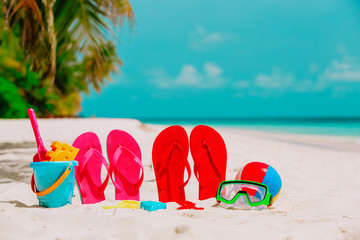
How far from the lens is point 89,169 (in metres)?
2.59

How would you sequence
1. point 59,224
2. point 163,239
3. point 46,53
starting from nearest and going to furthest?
point 163,239
point 59,224
point 46,53

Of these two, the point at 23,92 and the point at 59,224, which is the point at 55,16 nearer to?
the point at 59,224

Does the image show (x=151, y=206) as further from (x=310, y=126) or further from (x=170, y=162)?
(x=310, y=126)

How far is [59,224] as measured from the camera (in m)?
1.79

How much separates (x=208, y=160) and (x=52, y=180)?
128cm

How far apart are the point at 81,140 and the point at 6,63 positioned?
1700 centimetres

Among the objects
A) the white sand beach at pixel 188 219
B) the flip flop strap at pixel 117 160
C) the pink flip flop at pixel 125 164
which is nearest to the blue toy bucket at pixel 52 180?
the white sand beach at pixel 188 219

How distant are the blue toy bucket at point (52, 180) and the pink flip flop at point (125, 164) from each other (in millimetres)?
499

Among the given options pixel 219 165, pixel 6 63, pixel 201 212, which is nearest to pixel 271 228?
pixel 201 212

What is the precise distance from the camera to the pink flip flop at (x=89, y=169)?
2.48 meters

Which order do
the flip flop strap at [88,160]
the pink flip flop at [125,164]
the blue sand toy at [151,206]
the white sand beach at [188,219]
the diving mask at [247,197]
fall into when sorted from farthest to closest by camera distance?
the pink flip flop at [125,164] → the flip flop strap at [88,160] → the diving mask at [247,197] → the blue sand toy at [151,206] → the white sand beach at [188,219]

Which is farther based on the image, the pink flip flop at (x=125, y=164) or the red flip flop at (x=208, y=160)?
the red flip flop at (x=208, y=160)

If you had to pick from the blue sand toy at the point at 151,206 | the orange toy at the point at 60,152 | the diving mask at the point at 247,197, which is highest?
the orange toy at the point at 60,152

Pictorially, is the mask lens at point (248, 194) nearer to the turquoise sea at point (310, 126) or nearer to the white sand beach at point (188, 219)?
the white sand beach at point (188, 219)
